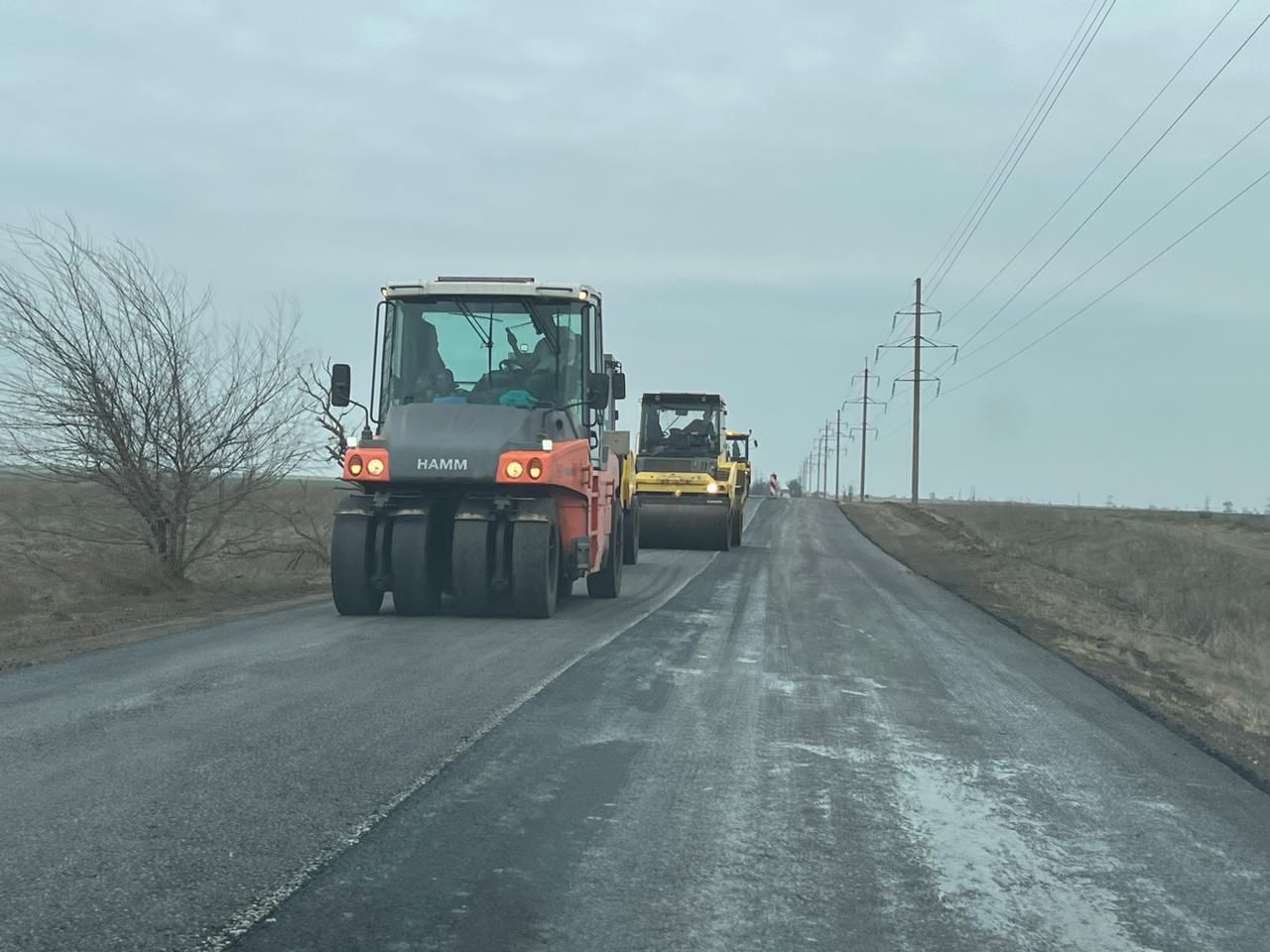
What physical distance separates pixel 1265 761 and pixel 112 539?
49.7 ft

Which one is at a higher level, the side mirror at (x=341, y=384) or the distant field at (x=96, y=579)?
the side mirror at (x=341, y=384)

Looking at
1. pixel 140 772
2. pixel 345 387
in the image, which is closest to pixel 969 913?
pixel 140 772

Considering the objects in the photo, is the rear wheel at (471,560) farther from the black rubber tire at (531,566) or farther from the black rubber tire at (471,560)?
the black rubber tire at (531,566)

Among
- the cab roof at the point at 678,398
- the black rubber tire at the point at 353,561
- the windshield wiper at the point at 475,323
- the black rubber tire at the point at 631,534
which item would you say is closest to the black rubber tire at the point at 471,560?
the black rubber tire at the point at 353,561

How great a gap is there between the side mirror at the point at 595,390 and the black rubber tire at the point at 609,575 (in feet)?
7.91

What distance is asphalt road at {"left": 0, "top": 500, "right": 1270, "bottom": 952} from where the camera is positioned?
4250 mm

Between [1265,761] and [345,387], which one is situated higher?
[345,387]

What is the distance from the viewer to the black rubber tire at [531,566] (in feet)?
40.3

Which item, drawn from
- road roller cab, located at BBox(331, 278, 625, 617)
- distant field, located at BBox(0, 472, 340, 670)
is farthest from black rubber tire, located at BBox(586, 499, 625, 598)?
distant field, located at BBox(0, 472, 340, 670)

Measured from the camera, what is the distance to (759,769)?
646 cm

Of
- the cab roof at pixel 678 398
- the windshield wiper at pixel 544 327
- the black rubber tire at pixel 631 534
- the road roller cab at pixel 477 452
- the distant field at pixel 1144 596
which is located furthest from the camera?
the cab roof at pixel 678 398

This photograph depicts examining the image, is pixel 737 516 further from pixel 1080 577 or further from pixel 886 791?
pixel 886 791

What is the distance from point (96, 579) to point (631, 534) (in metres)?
8.34

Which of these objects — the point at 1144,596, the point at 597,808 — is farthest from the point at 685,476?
the point at 597,808
